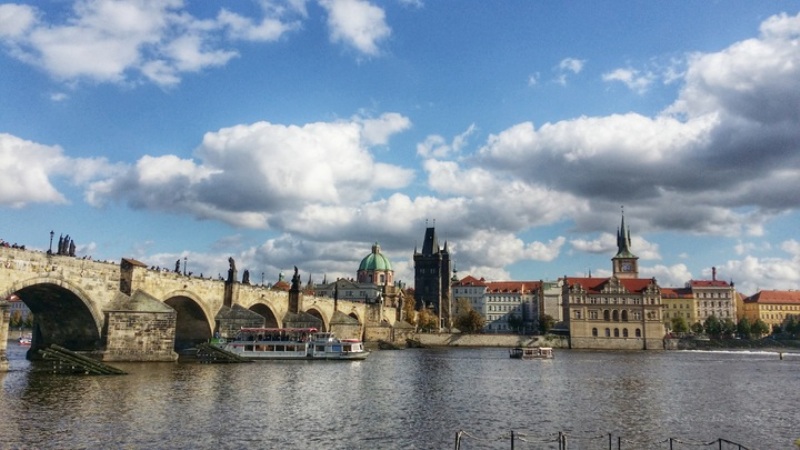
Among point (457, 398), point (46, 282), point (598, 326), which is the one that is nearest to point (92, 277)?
point (46, 282)

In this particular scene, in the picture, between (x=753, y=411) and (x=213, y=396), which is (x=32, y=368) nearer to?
(x=213, y=396)

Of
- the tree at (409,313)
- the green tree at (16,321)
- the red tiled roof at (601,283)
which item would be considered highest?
the red tiled roof at (601,283)

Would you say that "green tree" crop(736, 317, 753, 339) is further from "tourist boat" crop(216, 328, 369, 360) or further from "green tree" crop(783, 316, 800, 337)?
"tourist boat" crop(216, 328, 369, 360)

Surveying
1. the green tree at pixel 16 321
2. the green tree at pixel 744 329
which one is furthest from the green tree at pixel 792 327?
the green tree at pixel 16 321

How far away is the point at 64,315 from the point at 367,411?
2584 centimetres

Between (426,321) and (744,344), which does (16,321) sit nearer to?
(426,321)

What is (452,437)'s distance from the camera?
21.5 meters

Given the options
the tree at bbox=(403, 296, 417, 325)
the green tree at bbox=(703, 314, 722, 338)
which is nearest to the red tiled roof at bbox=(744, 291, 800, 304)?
the green tree at bbox=(703, 314, 722, 338)

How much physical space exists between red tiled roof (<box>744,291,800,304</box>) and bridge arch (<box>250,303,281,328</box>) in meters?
148

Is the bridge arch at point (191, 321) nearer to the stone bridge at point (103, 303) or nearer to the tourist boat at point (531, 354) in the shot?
the stone bridge at point (103, 303)

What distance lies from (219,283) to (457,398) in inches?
1246

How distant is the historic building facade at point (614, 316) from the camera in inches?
4584

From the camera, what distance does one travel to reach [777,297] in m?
171

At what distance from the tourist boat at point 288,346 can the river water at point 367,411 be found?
11.9m
